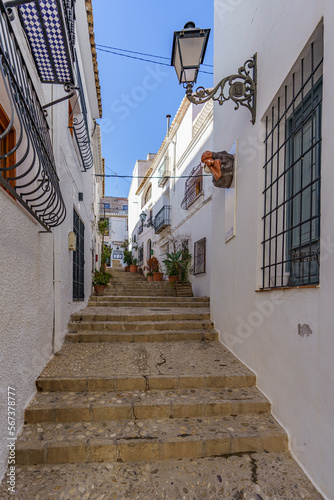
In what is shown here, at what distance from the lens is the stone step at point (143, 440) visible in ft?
7.45

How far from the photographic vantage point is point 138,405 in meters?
2.71

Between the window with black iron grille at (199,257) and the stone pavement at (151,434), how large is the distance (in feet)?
15.4

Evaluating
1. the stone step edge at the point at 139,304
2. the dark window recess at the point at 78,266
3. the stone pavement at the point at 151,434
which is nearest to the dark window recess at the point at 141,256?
the stone step edge at the point at 139,304

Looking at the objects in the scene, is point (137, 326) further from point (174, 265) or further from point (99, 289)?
point (174, 265)

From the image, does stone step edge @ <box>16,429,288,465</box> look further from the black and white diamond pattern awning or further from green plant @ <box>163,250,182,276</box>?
green plant @ <box>163,250,182,276</box>

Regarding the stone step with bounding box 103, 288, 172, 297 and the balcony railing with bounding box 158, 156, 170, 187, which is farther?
the balcony railing with bounding box 158, 156, 170, 187

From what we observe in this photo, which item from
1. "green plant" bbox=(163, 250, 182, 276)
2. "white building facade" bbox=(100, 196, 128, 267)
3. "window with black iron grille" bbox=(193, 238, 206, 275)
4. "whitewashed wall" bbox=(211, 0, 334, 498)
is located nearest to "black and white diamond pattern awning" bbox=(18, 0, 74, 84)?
"whitewashed wall" bbox=(211, 0, 334, 498)

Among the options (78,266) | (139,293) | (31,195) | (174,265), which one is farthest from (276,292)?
(174,265)

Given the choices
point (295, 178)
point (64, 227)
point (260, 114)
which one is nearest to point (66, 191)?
point (64, 227)

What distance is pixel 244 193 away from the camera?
146 inches

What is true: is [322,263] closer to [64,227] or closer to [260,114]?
[260,114]

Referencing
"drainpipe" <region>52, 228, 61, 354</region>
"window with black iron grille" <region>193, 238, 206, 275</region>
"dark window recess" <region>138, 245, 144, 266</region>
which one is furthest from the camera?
"dark window recess" <region>138, 245, 144, 266</region>

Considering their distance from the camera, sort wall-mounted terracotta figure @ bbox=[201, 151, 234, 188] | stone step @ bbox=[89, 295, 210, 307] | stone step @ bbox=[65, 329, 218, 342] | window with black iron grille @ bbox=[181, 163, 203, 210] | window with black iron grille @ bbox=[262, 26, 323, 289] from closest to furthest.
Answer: window with black iron grille @ bbox=[262, 26, 323, 289] → wall-mounted terracotta figure @ bbox=[201, 151, 234, 188] → stone step @ bbox=[65, 329, 218, 342] → stone step @ bbox=[89, 295, 210, 307] → window with black iron grille @ bbox=[181, 163, 203, 210]

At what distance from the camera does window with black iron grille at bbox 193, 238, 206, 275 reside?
334 inches
